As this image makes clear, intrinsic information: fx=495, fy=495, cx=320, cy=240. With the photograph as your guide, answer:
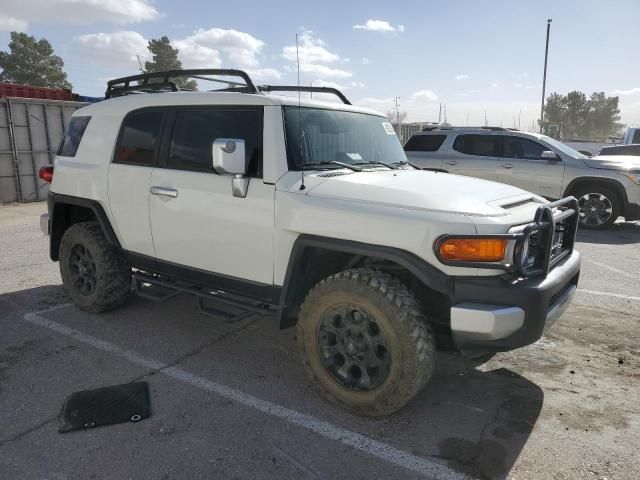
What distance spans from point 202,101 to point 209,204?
83cm

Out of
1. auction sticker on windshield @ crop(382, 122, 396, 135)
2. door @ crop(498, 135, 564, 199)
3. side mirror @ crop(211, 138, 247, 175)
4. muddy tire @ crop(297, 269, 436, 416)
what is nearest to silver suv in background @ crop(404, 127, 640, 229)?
door @ crop(498, 135, 564, 199)

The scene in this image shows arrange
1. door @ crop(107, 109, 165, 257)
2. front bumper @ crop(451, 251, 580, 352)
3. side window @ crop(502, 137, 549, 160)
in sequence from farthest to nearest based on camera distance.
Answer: side window @ crop(502, 137, 549, 160) < door @ crop(107, 109, 165, 257) < front bumper @ crop(451, 251, 580, 352)

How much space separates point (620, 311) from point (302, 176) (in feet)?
12.4

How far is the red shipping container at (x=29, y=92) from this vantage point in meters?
14.4

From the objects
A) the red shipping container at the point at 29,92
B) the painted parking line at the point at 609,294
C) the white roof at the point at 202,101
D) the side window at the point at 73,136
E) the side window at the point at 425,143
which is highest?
the red shipping container at the point at 29,92

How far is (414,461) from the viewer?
8.77 ft

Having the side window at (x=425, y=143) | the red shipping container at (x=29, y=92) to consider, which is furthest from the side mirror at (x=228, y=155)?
the red shipping container at (x=29, y=92)

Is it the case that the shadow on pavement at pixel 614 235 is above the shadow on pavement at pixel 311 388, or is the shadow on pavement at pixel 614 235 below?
below

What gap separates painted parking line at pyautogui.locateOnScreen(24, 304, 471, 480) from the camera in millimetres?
2633

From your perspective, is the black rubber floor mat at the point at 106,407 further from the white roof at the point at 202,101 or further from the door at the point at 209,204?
the white roof at the point at 202,101

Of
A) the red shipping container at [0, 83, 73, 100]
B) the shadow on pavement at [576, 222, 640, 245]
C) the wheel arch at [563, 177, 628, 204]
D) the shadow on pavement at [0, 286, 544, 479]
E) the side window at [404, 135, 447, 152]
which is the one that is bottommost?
the shadow on pavement at [576, 222, 640, 245]

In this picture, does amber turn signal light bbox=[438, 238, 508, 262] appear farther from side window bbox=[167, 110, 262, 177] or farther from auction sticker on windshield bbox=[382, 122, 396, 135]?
auction sticker on windshield bbox=[382, 122, 396, 135]

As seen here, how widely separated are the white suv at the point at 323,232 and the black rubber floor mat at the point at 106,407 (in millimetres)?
792

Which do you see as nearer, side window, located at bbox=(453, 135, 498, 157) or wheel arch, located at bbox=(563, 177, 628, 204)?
wheel arch, located at bbox=(563, 177, 628, 204)
